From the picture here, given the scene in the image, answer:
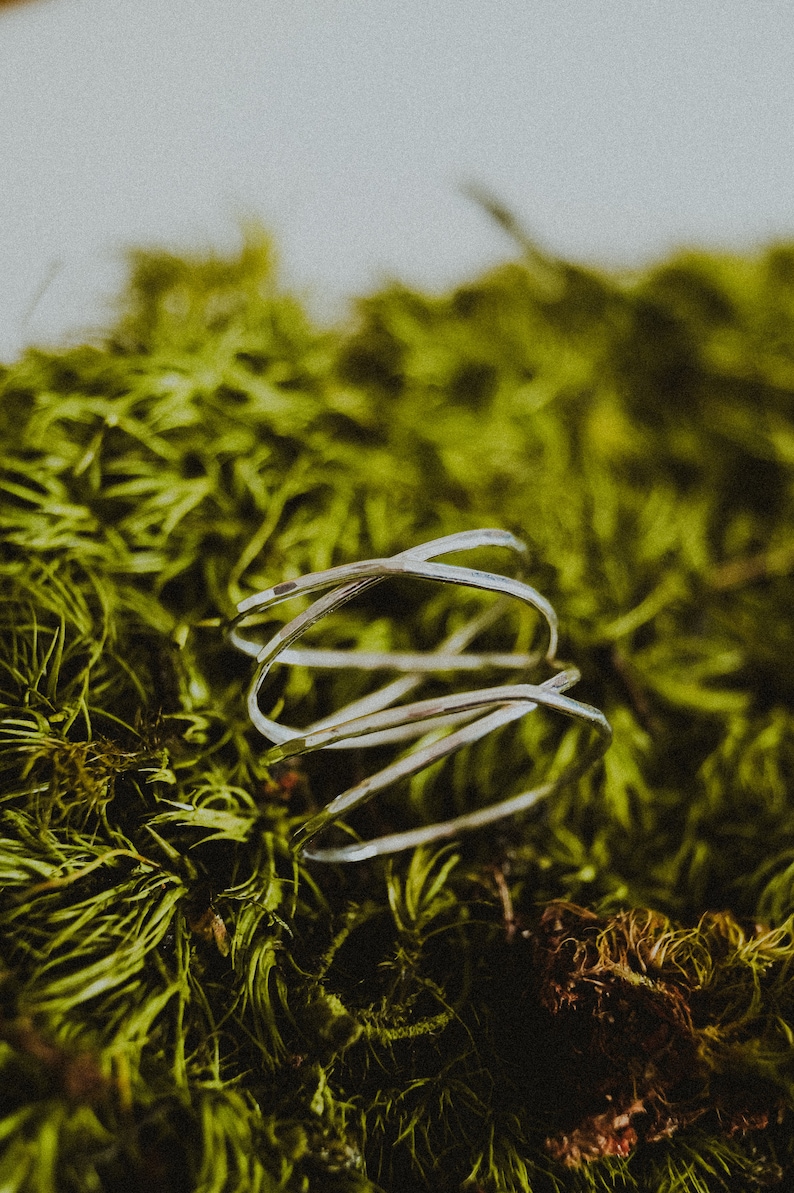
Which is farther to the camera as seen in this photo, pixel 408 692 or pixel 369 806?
pixel 408 692

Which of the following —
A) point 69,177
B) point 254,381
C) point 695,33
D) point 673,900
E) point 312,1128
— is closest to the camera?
point 312,1128

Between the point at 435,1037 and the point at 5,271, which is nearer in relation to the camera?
the point at 435,1037

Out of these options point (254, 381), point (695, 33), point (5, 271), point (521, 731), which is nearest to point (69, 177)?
point (5, 271)

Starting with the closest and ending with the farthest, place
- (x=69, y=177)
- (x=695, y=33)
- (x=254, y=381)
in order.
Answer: (x=254, y=381)
(x=69, y=177)
(x=695, y=33)

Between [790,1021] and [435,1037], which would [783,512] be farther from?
[435,1037]
